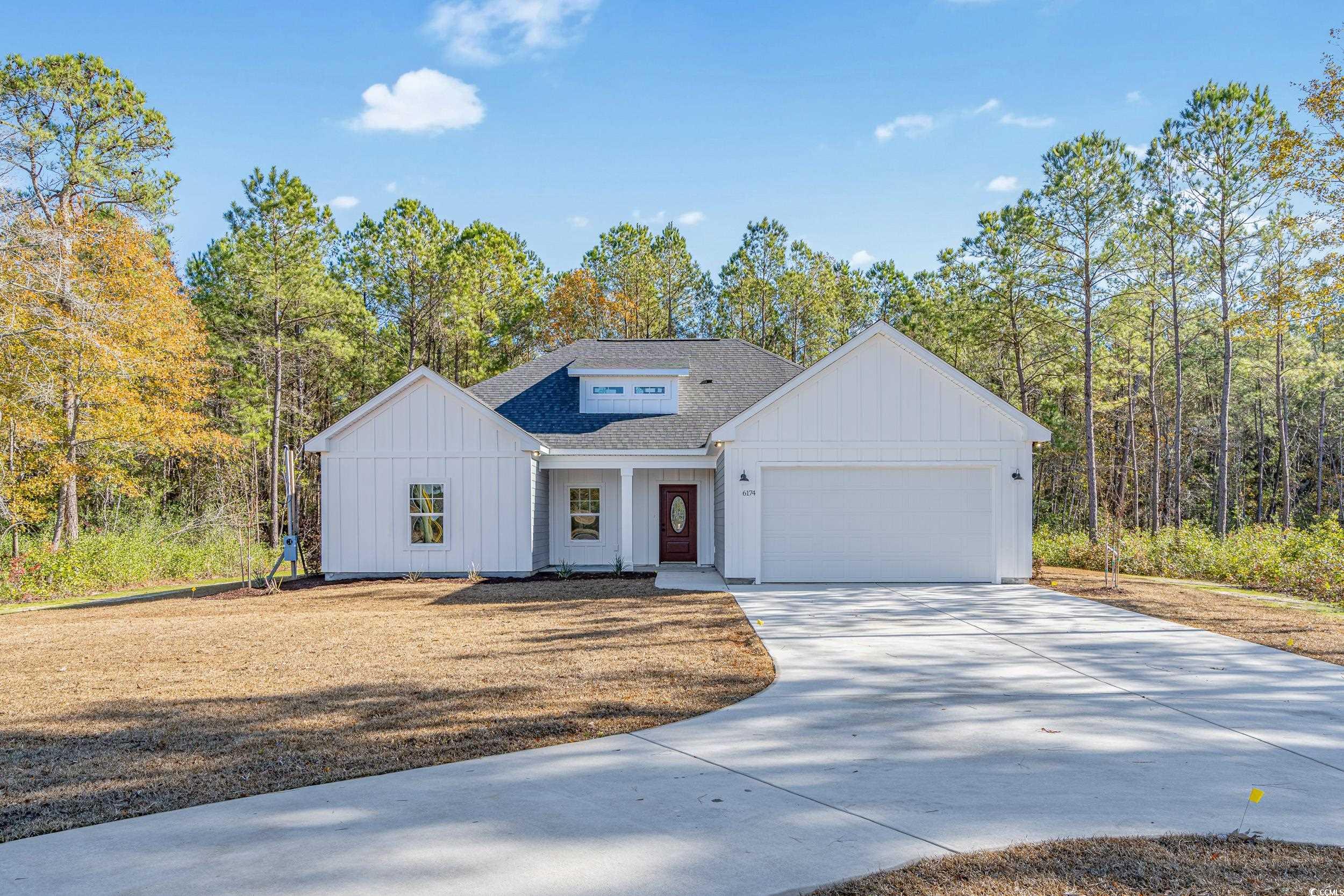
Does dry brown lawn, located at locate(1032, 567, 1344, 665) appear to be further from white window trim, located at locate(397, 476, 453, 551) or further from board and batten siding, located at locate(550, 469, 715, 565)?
white window trim, located at locate(397, 476, 453, 551)

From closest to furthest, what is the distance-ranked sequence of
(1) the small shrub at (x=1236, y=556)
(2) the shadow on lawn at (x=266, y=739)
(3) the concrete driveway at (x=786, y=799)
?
(3) the concrete driveway at (x=786, y=799)
(2) the shadow on lawn at (x=266, y=739)
(1) the small shrub at (x=1236, y=556)

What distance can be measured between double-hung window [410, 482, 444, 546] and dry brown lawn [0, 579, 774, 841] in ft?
14.2

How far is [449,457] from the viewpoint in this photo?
16328 mm

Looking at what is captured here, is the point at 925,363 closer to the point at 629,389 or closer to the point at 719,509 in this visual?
the point at 719,509

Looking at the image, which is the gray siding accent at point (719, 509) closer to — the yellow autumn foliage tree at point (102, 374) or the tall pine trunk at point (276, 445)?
the yellow autumn foliage tree at point (102, 374)

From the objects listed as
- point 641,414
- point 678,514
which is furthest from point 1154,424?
point 641,414

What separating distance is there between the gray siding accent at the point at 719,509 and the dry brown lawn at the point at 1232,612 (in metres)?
5.65

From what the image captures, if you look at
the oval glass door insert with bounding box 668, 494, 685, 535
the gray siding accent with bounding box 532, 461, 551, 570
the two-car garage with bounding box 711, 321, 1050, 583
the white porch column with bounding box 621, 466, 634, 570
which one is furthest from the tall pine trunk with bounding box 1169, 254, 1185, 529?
the gray siding accent with bounding box 532, 461, 551, 570

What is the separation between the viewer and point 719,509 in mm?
16562

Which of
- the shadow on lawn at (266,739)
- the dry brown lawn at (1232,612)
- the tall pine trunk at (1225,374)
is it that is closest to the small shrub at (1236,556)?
the dry brown lawn at (1232,612)

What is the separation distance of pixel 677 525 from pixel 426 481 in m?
5.59

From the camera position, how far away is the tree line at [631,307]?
1762cm

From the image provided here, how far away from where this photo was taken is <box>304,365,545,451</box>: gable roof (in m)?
16.1

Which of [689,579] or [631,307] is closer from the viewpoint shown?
[689,579]
